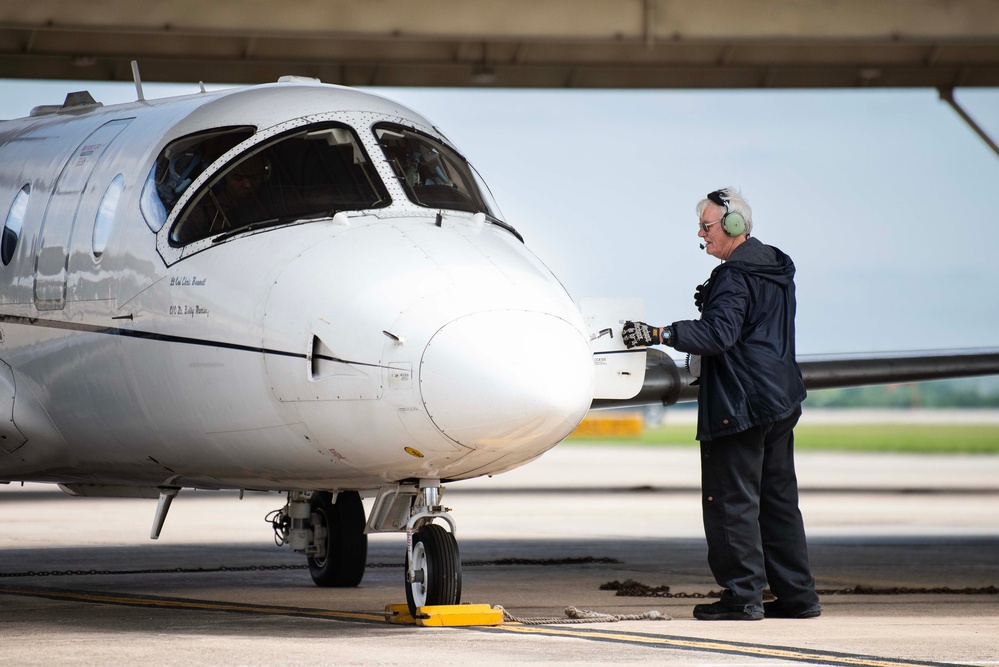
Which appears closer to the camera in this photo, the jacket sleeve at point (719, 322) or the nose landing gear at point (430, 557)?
the nose landing gear at point (430, 557)

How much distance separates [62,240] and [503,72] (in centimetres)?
717

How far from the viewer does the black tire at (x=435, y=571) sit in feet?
27.2

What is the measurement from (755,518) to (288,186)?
3.11 meters

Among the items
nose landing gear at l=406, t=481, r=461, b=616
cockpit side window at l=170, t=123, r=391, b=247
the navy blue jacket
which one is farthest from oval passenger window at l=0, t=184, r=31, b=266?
the navy blue jacket

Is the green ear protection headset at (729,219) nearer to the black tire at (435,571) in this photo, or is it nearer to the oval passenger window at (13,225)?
the black tire at (435,571)

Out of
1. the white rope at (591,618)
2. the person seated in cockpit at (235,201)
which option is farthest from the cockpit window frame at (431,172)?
the white rope at (591,618)

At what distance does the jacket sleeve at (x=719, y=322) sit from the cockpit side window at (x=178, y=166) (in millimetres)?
2695

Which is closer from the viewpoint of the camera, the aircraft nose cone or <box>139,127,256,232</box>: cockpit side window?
the aircraft nose cone

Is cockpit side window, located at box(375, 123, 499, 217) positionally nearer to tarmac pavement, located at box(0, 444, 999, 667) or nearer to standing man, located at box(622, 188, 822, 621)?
standing man, located at box(622, 188, 822, 621)

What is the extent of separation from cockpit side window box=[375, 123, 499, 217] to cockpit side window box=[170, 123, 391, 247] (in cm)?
19

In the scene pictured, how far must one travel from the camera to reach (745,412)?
891cm

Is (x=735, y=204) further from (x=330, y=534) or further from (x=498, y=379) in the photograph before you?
(x=330, y=534)

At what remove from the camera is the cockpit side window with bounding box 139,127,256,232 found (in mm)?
9234

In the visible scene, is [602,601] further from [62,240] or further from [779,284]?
[62,240]
